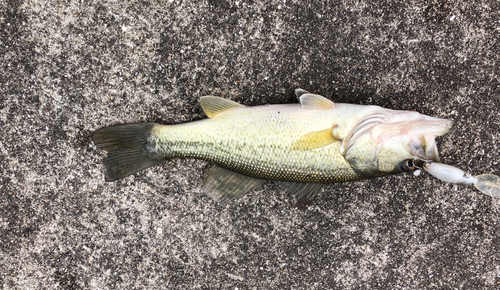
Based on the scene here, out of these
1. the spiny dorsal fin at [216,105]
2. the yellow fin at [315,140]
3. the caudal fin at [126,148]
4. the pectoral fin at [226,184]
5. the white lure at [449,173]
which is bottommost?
the pectoral fin at [226,184]

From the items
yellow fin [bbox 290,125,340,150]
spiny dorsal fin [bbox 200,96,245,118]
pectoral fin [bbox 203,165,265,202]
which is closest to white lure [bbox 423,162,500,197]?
yellow fin [bbox 290,125,340,150]

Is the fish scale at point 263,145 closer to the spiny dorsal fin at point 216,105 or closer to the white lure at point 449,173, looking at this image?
the spiny dorsal fin at point 216,105

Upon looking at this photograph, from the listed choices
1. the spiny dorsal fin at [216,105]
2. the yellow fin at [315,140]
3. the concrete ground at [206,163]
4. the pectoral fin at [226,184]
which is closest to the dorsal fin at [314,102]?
the yellow fin at [315,140]

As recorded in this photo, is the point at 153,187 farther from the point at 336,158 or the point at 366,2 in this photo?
the point at 366,2

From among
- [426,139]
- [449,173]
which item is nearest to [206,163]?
[426,139]

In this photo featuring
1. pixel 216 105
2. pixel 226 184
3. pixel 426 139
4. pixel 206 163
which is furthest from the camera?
pixel 206 163

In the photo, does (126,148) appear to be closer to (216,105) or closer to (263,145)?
(216,105)

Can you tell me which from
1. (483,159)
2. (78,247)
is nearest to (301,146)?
(483,159)
